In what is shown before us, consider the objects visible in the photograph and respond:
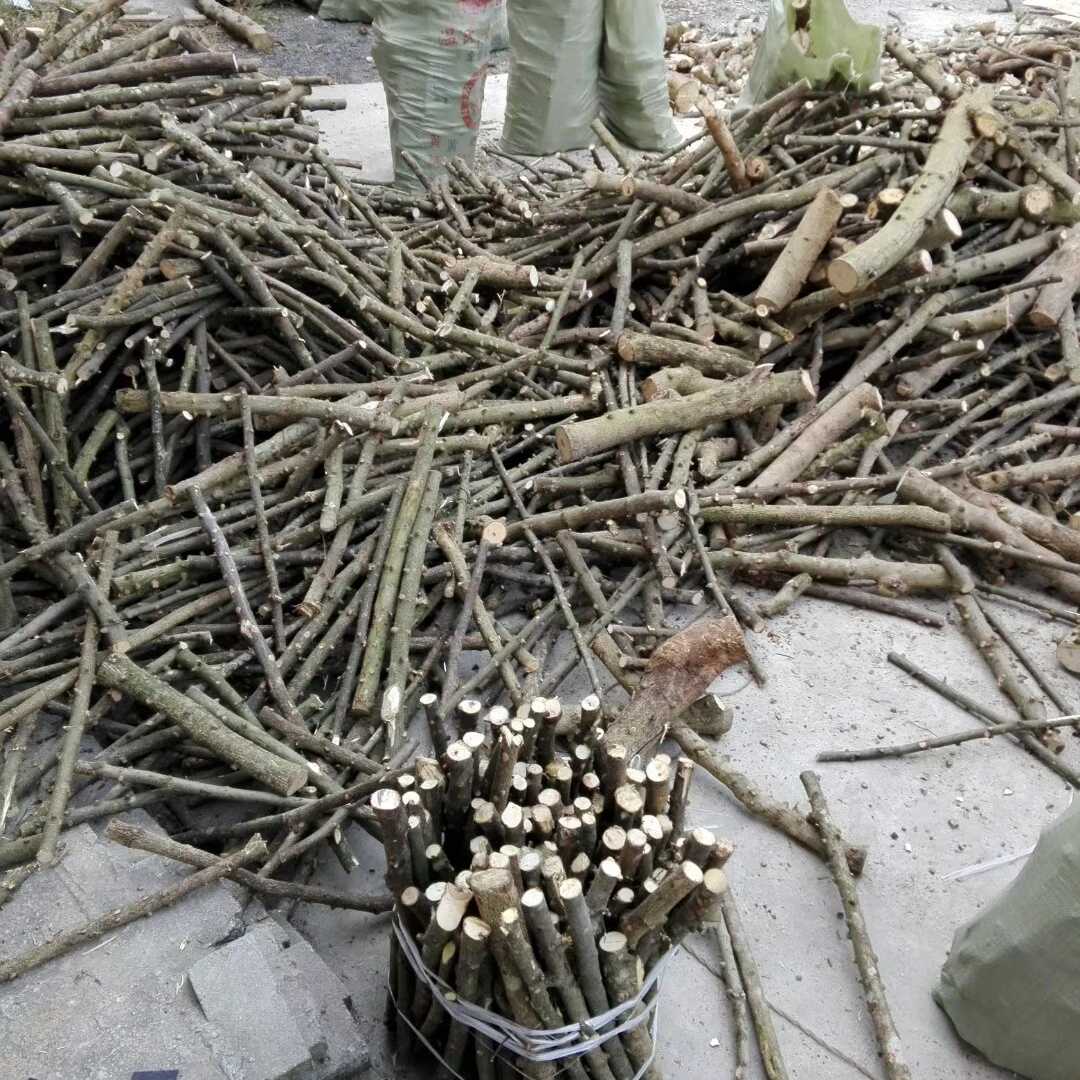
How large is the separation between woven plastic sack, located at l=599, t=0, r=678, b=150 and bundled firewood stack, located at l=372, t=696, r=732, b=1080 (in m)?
6.66

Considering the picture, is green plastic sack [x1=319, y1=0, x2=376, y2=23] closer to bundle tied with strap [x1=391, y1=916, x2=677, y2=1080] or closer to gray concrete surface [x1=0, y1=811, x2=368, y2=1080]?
gray concrete surface [x1=0, y1=811, x2=368, y2=1080]

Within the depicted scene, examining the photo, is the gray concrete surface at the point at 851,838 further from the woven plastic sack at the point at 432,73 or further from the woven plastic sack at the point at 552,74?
the woven plastic sack at the point at 552,74

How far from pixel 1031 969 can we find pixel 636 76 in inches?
277

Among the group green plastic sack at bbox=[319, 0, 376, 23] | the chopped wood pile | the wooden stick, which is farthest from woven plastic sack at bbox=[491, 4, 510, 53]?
Answer: the wooden stick

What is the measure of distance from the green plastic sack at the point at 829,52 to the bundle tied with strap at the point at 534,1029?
16.5 feet

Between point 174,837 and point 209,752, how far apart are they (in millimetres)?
291

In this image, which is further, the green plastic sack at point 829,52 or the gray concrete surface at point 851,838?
the green plastic sack at point 829,52

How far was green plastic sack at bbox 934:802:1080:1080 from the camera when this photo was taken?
2367 millimetres

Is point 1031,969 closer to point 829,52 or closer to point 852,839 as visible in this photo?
point 852,839

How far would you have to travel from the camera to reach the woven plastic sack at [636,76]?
293 inches

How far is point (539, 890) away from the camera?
6.55 ft

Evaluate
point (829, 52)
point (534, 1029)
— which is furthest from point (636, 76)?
point (534, 1029)

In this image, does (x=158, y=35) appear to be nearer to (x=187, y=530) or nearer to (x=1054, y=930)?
(x=187, y=530)

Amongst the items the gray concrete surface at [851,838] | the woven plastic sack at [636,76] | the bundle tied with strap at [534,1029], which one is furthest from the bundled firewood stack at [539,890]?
the woven plastic sack at [636,76]
